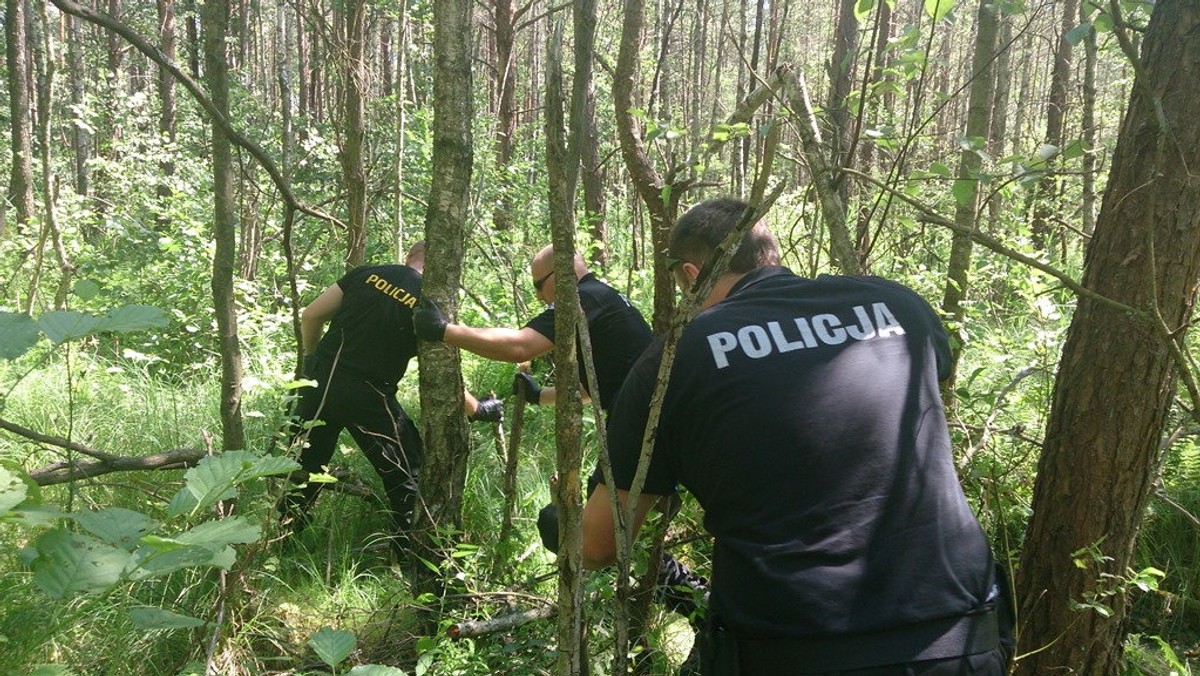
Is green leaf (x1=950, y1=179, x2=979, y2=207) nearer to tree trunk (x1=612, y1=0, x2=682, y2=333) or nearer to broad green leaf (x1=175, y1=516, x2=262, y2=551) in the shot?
tree trunk (x1=612, y1=0, x2=682, y2=333)

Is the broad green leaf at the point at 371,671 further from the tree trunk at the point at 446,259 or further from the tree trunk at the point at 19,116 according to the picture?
the tree trunk at the point at 19,116

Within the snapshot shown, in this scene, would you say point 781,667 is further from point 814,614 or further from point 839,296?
point 839,296

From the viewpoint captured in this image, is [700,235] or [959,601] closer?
[959,601]

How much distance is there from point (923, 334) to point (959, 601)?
1.93 feet

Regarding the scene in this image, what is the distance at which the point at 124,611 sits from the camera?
272 centimetres

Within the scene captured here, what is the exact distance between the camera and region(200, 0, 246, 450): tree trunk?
2.66 metres

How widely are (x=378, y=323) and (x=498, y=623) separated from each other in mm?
2131

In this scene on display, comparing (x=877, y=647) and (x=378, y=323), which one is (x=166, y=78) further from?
(x=877, y=647)

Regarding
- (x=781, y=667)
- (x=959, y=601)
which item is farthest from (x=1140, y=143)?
(x=781, y=667)

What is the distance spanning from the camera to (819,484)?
1595 millimetres

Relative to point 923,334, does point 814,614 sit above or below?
below

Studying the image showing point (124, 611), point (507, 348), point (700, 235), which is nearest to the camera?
point (700, 235)

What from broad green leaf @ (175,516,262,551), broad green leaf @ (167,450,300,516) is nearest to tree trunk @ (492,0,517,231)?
broad green leaf @ (167,450,300,516)

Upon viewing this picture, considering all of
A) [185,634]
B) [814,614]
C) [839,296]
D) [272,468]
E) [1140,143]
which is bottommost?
[185,634]
